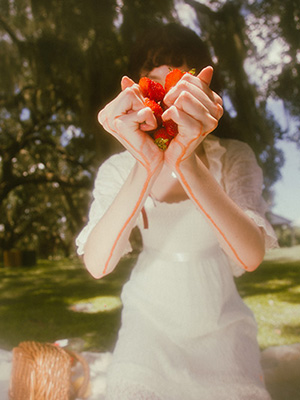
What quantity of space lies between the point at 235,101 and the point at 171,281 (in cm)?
183

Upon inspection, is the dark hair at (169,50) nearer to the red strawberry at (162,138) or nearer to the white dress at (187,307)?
the white dress at (187,307)

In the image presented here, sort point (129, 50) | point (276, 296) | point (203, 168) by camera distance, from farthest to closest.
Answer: point (276, 296) < point (129, 50) < point (203, 168)

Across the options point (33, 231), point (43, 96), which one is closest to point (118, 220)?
point (43, 96)

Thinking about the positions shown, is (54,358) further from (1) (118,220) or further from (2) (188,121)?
(2) (188,121)

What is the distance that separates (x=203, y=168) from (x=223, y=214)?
95mm

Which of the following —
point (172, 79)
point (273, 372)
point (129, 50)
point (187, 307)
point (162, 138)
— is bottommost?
point (273, 372)

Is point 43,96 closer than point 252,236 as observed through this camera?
No

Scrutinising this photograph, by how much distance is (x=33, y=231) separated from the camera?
7.97m

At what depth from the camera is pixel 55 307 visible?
3197mm

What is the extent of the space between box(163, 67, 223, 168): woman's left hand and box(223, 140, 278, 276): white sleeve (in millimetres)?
287

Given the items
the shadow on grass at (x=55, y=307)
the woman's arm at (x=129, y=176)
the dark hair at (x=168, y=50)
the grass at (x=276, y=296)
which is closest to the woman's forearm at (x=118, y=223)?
the woman's arm at (x=129, y=176)

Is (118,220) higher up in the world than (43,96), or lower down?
lower down

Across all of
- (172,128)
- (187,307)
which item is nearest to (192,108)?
(172,128)

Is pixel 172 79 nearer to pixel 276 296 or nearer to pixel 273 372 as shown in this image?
pixel 273 372
